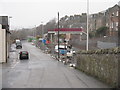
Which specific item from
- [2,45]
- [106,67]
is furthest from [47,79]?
[2,45]

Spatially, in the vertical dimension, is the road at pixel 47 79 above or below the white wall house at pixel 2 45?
below

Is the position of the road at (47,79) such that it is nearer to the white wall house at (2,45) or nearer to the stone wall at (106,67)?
the stone wall at (106,67)

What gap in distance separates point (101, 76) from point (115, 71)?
11.4ft

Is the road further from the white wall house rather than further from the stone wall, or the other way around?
the white wall house

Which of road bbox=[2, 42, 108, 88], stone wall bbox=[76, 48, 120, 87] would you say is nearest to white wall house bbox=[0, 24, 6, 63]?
road bbox=[2, 42, 108, 88]

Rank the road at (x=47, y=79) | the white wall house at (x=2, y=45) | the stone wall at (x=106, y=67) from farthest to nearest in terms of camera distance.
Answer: the white wall house at (x=2, y=45), the road at (x=47, y=79), the stone wall at (x=106, y=67)

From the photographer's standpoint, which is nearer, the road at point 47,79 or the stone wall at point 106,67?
the stone wall at point 106,67

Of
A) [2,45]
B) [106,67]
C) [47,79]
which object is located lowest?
[47,79]

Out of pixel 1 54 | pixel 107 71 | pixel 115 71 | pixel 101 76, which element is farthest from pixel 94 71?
pixel 1 54

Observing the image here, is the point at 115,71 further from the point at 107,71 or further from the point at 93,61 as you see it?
the point at 93,61

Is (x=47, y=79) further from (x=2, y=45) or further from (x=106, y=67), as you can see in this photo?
(x=2, y=45)

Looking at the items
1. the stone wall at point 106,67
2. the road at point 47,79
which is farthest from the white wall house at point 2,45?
the stone wall at point 106,67

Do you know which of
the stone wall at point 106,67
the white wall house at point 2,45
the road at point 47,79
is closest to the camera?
the stone wall at point 106,67

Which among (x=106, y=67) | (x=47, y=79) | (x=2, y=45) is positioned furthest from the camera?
(x=2, y=45)
